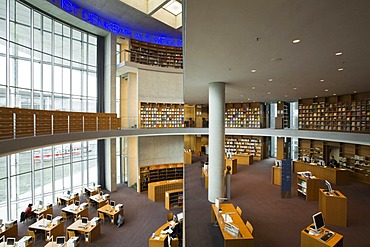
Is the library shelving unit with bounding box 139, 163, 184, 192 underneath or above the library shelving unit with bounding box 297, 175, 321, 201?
underneath

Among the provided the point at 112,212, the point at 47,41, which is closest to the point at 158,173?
the point at 112,212

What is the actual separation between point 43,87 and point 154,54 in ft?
27.0

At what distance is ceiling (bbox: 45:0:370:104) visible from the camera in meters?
2.69

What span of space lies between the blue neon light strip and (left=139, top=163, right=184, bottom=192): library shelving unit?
9583 mm

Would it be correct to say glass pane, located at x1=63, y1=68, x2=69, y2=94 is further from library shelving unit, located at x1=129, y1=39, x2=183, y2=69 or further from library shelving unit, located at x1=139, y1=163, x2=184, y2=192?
library shelving unit, located at x1=139, y1=163, x2=184, y2=192

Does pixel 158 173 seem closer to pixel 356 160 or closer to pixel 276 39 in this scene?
pixel 356 160

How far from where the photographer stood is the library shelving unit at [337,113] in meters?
10.7

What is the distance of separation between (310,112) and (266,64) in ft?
33.9

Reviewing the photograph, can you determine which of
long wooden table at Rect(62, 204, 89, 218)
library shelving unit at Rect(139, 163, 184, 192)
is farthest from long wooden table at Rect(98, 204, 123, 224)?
library shelving unit at Rect(139, 163, 184, 192)

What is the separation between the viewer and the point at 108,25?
1335 cm

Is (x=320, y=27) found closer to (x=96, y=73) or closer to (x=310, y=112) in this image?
(x=310, y=112)

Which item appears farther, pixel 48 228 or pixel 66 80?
pixel 66 80

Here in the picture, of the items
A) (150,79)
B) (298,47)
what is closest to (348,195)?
(298,47)

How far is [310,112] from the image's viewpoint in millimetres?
13570
